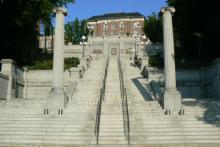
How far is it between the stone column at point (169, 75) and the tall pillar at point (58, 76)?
5.80m

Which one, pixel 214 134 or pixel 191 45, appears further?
pixel 191 45

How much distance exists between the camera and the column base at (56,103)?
807 inches

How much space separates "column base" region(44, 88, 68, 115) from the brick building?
9037cm

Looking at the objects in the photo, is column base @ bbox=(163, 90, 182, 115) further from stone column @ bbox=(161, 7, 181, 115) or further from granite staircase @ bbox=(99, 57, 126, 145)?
granite staircase @ bbox=(99, 57, 126, 145)

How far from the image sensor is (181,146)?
16.5 metres

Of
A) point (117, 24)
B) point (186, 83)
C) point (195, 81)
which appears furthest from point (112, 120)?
point (117, 24)

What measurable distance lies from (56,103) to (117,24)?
322 feet

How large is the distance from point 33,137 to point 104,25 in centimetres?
10365

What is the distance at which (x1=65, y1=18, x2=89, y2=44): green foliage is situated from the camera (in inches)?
3681

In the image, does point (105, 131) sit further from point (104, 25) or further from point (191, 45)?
point (104, 25)

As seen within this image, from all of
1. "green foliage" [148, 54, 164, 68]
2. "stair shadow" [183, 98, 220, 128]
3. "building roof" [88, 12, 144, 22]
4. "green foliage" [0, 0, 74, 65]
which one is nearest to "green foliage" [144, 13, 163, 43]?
"green foliage" [148, 54, 164, 68]

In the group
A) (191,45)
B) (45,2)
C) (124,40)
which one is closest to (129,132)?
(45,2)

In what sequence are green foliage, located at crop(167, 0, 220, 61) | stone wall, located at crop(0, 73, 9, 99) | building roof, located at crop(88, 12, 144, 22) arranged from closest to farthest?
stone wall, located at crop(0, 73, 9, 99)
green foliage, located at crop(167, 0, 220, 61)
building roof, located at crop(88, 12, 144, 22)

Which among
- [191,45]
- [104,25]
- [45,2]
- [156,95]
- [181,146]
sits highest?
[104,25]
